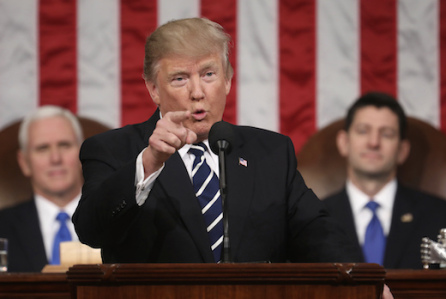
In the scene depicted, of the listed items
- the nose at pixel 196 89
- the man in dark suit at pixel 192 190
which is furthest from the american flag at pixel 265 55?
the nose at pixel 196 89

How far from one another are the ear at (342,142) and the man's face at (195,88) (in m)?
2.58

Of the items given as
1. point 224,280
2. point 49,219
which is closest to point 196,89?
point 224,280

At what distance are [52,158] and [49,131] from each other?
17 centimetres

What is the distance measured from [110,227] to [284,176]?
63 cm

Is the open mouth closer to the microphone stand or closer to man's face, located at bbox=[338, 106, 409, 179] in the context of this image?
the microphone stand

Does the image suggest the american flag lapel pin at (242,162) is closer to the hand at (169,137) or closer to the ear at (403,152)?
the hand at (169,137)

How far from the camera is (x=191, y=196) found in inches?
96.1

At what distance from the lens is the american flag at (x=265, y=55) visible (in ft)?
16.7

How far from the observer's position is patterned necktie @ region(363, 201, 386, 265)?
4.79 m

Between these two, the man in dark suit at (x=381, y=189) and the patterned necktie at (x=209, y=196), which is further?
the man in dark suit at (x=381, y=189)

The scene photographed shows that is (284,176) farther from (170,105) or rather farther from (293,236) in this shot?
(170,105)

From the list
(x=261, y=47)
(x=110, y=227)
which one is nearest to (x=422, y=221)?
(x=261, y=47)

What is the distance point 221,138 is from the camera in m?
2.18

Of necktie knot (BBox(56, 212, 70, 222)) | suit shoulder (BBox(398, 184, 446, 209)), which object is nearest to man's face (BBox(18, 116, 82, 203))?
necktie knot (BBox(56, 212, 70, 222))
